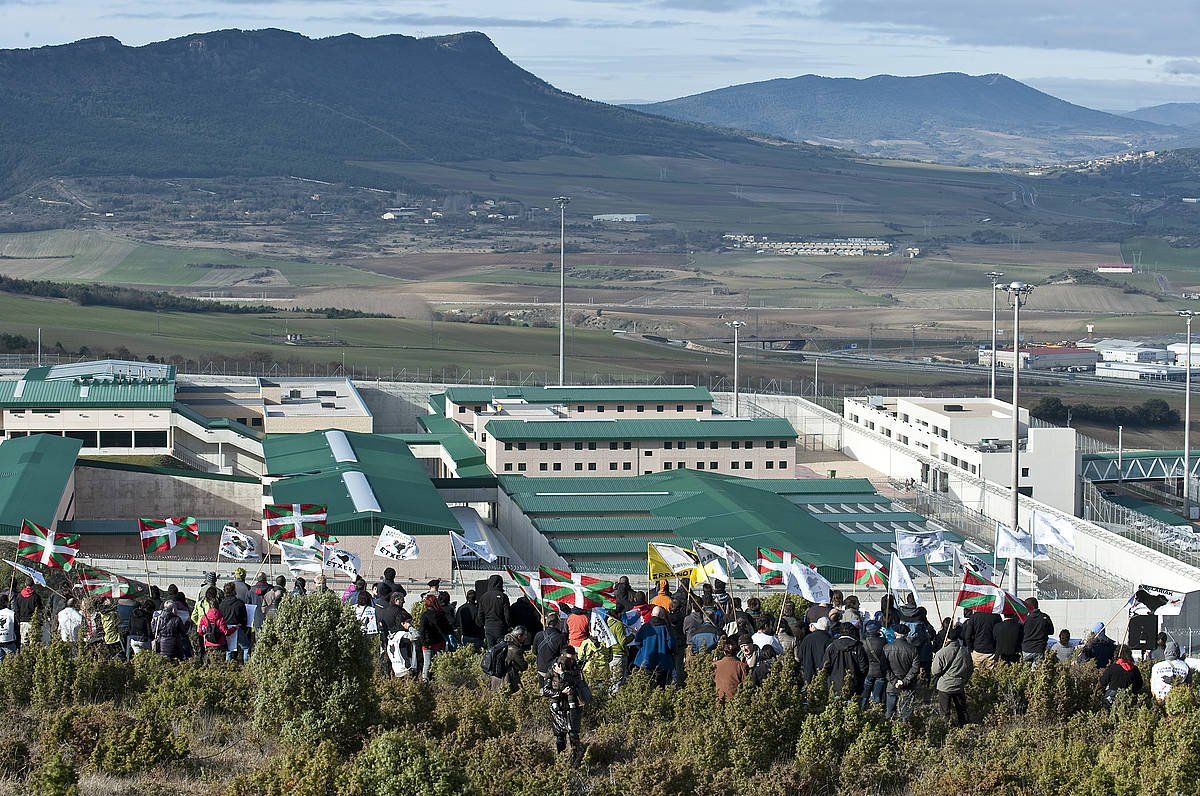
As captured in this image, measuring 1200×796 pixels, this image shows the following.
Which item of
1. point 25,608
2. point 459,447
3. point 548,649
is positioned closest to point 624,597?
point 548,649

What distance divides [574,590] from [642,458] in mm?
35171

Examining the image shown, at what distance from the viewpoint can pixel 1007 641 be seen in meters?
21.1

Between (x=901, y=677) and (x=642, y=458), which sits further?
(x=642, y=458)

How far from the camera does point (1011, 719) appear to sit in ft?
64.6

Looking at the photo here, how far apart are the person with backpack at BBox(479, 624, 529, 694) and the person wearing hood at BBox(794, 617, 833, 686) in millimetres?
2928

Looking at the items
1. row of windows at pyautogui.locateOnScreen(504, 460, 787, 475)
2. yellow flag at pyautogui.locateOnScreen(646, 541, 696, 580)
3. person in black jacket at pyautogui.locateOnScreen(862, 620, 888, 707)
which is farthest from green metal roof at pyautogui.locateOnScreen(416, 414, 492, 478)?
person in black jacket at pyautogui.locateOnScreen(862, 620, 888, 707)

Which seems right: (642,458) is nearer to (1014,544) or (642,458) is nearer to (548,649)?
(1014,544)

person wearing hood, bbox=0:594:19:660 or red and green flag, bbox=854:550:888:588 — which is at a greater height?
person wearing hood, bbox=0:594:19:660

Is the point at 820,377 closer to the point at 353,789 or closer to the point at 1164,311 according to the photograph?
the point at 1164,311

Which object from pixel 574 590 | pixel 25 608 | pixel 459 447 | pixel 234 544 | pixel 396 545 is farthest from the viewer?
pixel 459 447

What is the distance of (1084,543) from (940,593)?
408 inches

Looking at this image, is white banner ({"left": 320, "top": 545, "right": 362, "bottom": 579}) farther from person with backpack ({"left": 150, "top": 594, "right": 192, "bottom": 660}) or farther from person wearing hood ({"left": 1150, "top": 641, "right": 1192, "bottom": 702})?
person wearing hood ({"left": 1150, "top": 641, "right": 1192, "bottom": 702})

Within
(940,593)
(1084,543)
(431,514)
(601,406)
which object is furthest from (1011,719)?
(601,406)

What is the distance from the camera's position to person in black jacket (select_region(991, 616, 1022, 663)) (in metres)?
21.0
